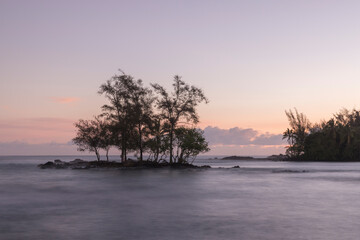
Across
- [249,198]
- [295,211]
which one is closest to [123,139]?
[249,198]

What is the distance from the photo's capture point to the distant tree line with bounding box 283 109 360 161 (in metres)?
129

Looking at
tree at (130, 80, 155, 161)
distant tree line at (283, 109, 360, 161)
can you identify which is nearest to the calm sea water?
tree at (130, 80, 155, 161)

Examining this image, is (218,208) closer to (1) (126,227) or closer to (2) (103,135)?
(1) (126,227)

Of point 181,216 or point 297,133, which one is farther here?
point 297,133

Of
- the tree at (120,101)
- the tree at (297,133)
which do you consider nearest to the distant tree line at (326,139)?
the tree at (297,133)

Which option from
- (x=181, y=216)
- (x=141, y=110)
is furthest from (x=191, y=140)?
(x=181, y=216)

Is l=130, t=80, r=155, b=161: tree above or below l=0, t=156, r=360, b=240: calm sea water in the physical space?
above

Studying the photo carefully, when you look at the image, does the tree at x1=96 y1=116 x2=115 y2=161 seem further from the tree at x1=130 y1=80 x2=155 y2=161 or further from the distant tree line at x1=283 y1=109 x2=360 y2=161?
the distant tree line at x1=283 y1=109 x2=360 y2=161

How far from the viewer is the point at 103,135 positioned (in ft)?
242

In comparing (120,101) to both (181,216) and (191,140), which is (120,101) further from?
(181,216)

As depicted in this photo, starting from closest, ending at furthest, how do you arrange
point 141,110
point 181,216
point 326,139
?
point 181,216 < point 141,110 < point 326,139

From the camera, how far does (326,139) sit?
131625 millimetres

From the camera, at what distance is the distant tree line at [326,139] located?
424ft

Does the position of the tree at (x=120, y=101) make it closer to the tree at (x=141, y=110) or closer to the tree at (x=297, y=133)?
the tree at (x=141, y=110)
